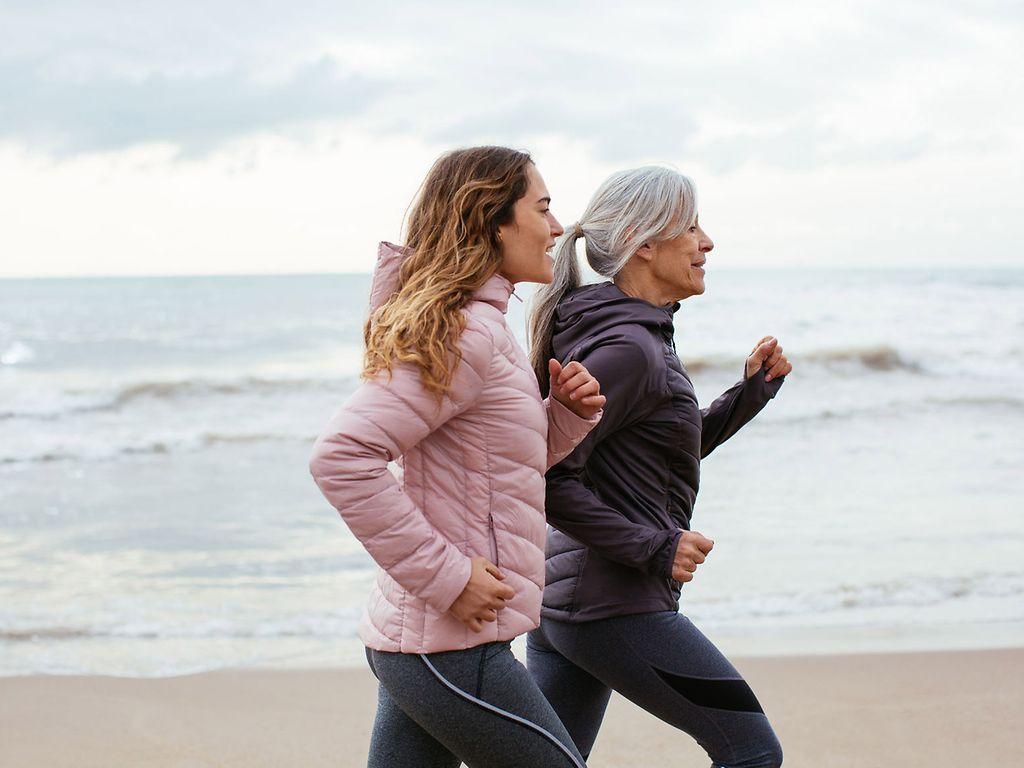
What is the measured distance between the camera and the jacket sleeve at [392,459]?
179cm

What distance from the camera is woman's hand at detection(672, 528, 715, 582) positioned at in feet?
7.49

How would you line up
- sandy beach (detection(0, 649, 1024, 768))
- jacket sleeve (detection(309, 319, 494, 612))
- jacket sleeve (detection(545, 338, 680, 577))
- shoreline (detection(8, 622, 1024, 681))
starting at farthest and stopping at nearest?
shoreline (detection(8, 622, 1024, 681)), sandy beach (detection(0, 649, 1024, 768)), jacket sleeve (detection(545, 338, 680, 577)), jacket sleeve (detection(309, 319, 494, 612))

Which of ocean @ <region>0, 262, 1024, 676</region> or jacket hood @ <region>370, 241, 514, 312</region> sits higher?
jacket hood @ <region>370, 241, 514, 312</region>

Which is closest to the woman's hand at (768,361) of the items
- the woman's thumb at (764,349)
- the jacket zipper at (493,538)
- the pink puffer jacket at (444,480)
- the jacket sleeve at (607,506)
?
the woman's thumb at (764,349)

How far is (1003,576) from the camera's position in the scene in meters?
6.20

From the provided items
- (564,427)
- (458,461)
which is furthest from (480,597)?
(564,427)

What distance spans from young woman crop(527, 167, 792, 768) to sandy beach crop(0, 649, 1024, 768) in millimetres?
1784

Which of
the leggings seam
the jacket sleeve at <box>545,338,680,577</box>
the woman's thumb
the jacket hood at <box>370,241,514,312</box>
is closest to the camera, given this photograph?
the leggings seam

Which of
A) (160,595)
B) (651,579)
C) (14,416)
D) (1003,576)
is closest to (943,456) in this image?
(1003,576)

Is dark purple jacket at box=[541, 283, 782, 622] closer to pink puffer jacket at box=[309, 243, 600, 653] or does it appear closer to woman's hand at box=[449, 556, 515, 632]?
pink puffer jacket at box=[309, 243, 600, 653]

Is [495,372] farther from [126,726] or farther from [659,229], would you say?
[126,726]

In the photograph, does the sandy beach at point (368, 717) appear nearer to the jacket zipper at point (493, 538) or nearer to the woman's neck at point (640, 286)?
the woman's neck at point (640, 286)

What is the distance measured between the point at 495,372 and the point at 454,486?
211 mm

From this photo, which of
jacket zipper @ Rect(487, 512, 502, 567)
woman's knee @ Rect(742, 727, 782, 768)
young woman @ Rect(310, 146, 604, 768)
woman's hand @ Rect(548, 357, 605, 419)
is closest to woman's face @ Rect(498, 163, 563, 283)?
young woman @ Rect(310, 146, 604, 768)
